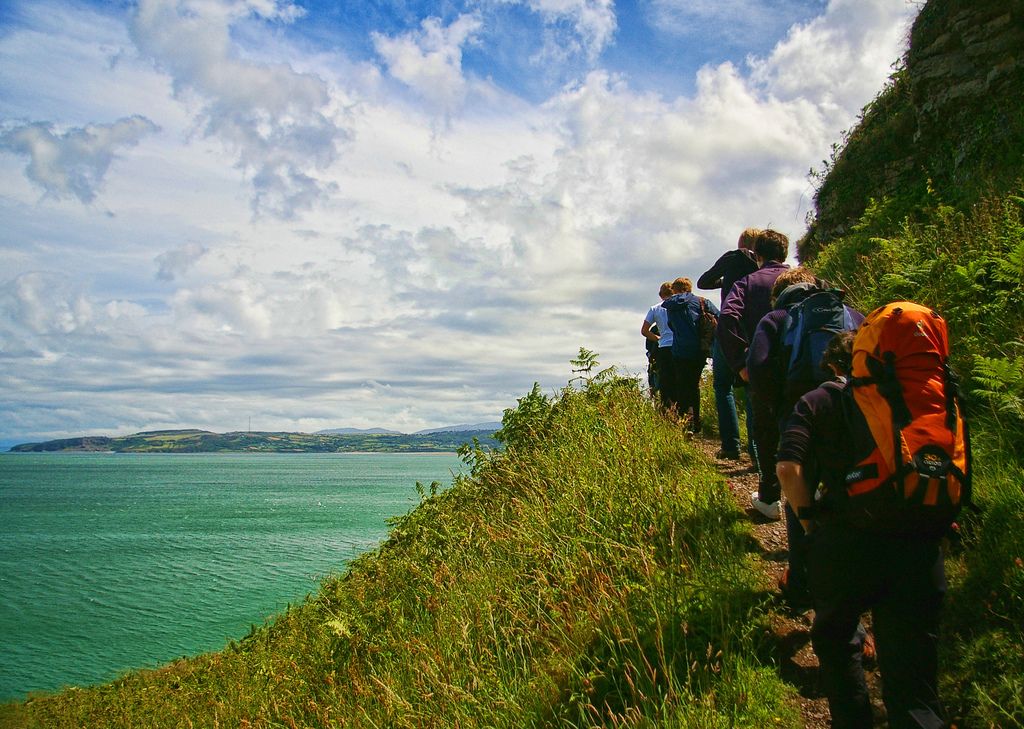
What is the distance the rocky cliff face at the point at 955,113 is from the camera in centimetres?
1062

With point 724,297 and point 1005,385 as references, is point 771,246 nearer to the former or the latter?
point 724,297

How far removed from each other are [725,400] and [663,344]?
1442mm

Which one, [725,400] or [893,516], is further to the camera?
[725,400]

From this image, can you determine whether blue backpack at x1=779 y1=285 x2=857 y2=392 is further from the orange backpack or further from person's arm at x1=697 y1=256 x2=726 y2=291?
person's arm at x1=697 y1=256 x2=726 y2=291

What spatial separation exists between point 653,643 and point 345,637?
161 inches

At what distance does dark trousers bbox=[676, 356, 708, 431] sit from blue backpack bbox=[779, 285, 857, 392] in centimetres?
445

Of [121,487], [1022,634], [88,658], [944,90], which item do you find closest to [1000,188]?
[944,90]

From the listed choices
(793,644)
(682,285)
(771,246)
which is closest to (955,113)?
(682,285)

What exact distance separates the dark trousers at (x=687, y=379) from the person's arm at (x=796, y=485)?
5.60 m

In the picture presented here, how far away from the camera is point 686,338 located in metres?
8.55

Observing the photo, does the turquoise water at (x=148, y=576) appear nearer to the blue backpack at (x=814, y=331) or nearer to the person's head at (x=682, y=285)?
the person's head at (x=682, y=285)

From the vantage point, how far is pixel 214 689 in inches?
456

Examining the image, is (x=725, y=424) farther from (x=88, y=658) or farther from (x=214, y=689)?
(x=88, y=658)

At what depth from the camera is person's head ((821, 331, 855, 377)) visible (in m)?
3.50
